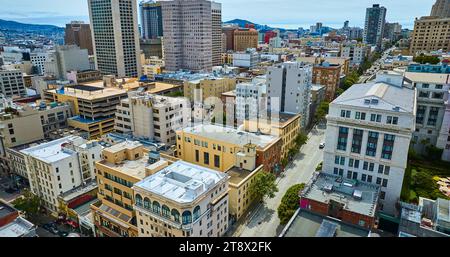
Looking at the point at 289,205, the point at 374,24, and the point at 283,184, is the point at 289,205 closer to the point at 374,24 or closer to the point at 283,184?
the point at 283,184

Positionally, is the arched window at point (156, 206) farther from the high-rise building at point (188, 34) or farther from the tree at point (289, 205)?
the high-rise building at point (188, 34)

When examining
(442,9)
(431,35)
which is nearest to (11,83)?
(431,35)

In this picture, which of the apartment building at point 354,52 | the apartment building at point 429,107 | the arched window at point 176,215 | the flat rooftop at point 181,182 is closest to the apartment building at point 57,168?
the flat rooftop at point 181,182

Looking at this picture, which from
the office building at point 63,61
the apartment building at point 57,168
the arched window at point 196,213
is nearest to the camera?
the arched window at point 196,213

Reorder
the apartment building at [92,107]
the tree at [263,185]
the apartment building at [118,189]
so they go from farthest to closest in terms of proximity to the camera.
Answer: the apartment building at [92,107] → the tree at [263,185] → the apartment building at [118,189]

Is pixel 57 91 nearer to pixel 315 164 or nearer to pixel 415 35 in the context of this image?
pixel 315 164

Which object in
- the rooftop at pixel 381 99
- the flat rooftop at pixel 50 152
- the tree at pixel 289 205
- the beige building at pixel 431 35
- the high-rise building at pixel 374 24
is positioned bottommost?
the tree at pixel 289 205
